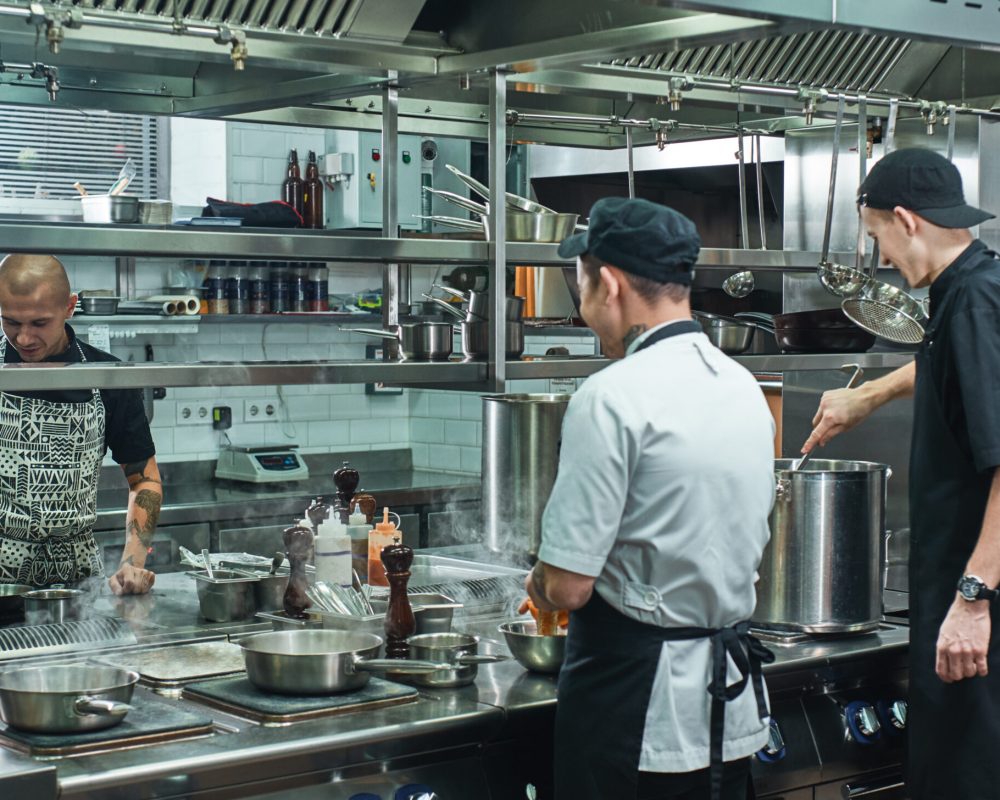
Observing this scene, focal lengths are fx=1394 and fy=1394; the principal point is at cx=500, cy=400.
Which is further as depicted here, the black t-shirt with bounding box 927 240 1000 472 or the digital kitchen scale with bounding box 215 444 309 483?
the digital kitchen scale with bounding box 215 444 309 483

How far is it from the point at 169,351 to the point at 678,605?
16.7ft

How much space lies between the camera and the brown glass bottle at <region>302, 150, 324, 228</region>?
743 centimetres

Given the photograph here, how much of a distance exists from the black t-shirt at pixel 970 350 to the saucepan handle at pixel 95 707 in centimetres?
174

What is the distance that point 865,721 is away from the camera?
10.4 ft

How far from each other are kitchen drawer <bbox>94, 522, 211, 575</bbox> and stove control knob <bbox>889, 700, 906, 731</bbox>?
3.33 metres

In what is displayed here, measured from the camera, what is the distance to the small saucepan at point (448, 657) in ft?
8.96

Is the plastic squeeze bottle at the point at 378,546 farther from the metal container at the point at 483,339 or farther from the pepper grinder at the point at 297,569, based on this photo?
the metal container at the point at 483,339

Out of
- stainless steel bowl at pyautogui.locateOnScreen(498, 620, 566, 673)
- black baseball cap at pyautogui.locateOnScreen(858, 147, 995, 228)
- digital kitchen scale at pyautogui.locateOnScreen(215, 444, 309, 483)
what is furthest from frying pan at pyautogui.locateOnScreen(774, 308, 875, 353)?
digital kitchen scale at pyautogui.locateOnScreen(215, 444, 309, 483)

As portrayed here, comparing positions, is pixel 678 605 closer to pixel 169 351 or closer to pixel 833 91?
pixel 833 91

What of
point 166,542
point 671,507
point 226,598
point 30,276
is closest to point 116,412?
point 30,276

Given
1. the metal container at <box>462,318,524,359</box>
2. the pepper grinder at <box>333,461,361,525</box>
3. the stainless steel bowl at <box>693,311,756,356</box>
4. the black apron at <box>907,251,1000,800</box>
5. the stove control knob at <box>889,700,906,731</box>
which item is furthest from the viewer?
the stainless steel bowl at <box>693,311,756,356</box>

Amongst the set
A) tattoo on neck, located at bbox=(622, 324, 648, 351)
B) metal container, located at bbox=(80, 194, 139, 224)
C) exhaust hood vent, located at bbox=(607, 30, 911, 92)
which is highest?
exhaust hood vent, located at bbox=(607, 30, 911, 92)

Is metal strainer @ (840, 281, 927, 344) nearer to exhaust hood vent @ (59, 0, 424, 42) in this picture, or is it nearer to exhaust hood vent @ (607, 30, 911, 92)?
exhaust hood vent @ (607, 30, 911, 92)

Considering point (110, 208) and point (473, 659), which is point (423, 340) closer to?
point (110, 208)
